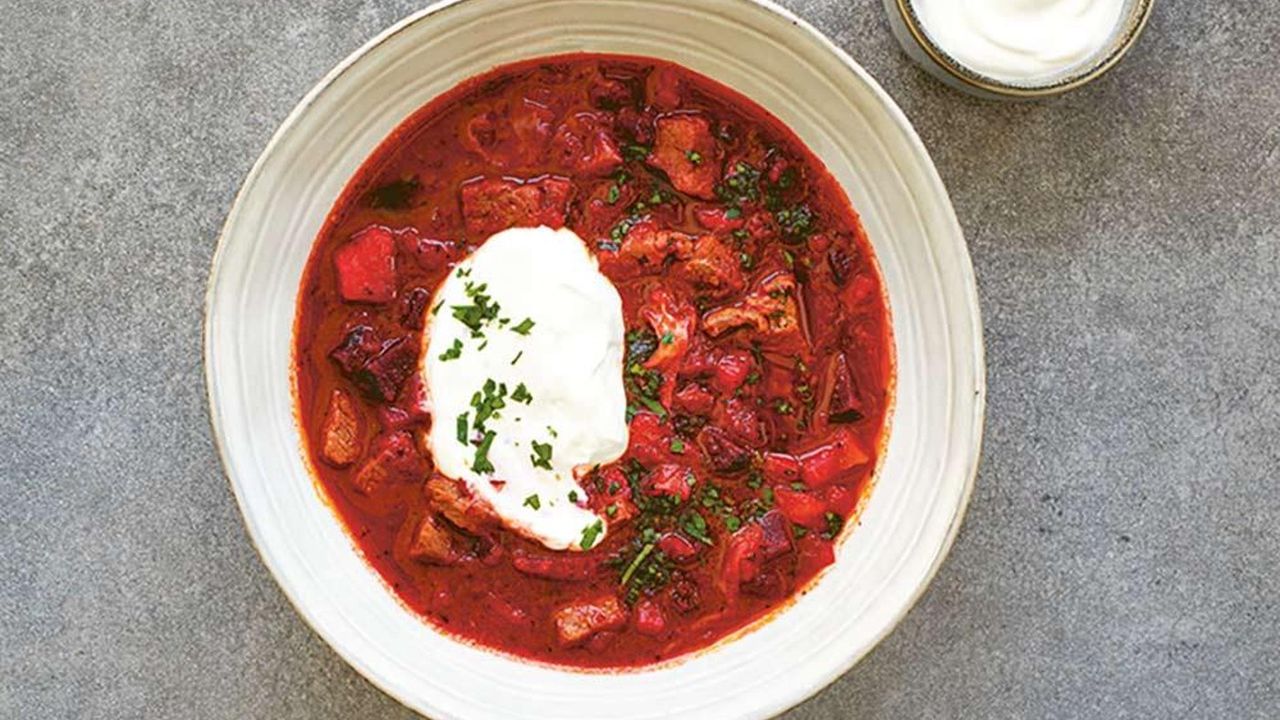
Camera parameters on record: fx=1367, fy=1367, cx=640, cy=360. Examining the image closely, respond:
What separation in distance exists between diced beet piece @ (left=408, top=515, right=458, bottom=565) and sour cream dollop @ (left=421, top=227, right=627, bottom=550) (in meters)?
0.14

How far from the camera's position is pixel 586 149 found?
12.2ft

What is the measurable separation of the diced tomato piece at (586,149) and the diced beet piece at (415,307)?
1.71 ft

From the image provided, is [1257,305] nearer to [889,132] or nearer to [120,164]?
[889,132]

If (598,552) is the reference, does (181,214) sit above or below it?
above

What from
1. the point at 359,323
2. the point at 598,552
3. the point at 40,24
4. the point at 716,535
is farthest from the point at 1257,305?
the point at 40,24

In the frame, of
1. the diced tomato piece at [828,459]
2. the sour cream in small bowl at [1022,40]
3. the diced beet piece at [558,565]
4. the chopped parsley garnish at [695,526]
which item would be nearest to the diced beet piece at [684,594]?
the chopped parsley garnish at [695,526]

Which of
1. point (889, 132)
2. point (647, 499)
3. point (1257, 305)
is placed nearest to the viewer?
point (889, 132)

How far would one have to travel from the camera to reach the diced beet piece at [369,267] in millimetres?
3684

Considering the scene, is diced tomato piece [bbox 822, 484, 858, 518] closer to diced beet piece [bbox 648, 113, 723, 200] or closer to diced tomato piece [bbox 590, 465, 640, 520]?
diced tomato piece [bbox 590, 465, 640, 520]

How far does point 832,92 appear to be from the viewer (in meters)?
3.59

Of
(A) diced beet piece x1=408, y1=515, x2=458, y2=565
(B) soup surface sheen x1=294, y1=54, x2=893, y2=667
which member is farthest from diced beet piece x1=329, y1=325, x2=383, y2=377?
(A) diced beet piece x1=408, y1=515, x2=458, y2=565

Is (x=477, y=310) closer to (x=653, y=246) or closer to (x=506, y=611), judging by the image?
(x=653, y=246)

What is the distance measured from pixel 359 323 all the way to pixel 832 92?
141 centimetres

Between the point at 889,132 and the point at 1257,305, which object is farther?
the point at 1257,305
